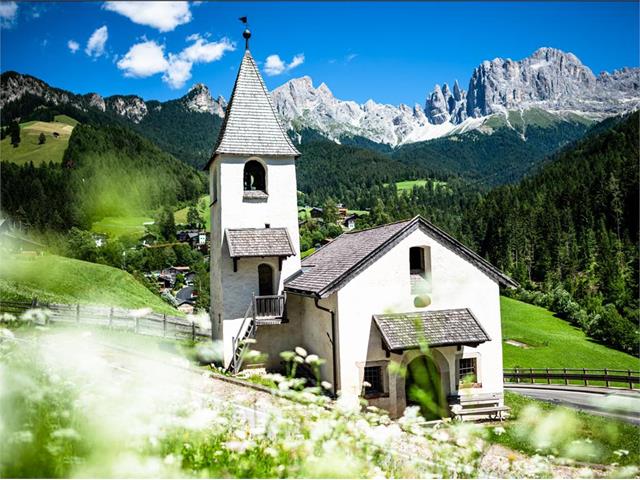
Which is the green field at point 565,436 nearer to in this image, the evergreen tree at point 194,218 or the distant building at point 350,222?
the evergreen tree at point 194,218

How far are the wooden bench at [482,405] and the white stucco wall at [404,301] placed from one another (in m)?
0.43

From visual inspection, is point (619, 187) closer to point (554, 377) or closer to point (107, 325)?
point (554, 377)

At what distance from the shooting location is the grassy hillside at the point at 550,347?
46219 mm

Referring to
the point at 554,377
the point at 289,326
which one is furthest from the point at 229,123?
the point at 554,377

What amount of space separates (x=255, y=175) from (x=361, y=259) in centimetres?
759

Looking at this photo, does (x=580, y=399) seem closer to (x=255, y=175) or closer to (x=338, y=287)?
(x=338, y=287)

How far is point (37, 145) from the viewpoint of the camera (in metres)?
136

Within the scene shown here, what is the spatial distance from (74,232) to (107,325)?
61905mm

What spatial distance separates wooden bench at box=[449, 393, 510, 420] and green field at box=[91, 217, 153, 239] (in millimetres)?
88627

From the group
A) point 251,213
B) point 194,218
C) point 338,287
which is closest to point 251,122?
point 251,213

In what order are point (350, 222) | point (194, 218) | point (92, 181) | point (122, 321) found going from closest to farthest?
1. point (122, 321)
2. point (92, 181)
3. point (194, 218)
4. point (350, 222)

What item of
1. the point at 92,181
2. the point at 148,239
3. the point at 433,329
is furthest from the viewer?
the point at 148,239

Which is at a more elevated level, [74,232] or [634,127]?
[634,127]

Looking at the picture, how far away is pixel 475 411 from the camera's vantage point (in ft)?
55.5
